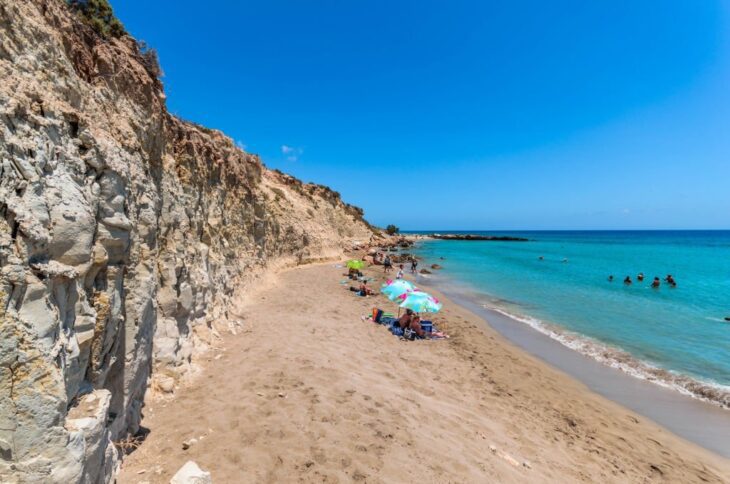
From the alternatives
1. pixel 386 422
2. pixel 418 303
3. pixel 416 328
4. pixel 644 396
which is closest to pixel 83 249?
pixel 386 422

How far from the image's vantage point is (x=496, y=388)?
796 centimetres

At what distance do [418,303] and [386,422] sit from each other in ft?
18.2

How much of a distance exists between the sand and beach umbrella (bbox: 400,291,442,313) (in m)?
1.37

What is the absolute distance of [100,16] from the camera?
22.0ft

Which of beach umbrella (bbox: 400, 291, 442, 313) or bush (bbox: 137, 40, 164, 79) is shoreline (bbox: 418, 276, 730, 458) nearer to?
beach umbrella (bbox: 400, 291, 442, 313)

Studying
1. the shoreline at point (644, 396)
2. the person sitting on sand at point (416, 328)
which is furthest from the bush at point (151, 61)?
the shoreline at point (644, 396)

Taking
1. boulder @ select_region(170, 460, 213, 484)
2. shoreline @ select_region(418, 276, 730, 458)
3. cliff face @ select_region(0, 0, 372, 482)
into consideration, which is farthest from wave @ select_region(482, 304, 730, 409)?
cliff face @ select_region(0, 0, 372, 482)

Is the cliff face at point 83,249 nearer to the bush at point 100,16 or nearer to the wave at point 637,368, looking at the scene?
the bush at point 100,16

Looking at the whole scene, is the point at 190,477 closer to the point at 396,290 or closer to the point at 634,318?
the point at 396,290

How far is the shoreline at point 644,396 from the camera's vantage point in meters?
7.25

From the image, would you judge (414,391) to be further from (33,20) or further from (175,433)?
(33,20)

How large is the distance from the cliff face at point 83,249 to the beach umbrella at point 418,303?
220 inches

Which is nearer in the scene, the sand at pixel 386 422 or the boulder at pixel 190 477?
the boulder at pixel 190 477

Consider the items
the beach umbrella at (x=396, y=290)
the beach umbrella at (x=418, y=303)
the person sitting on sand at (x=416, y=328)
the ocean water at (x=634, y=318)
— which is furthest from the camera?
the beach umbrella at (x=396, y=290)
